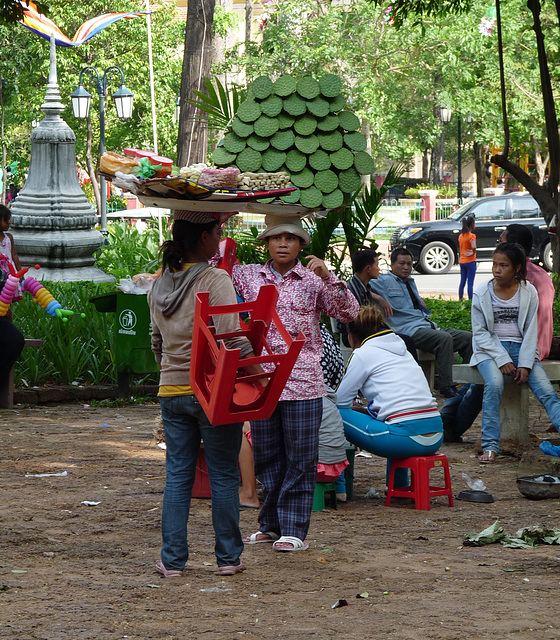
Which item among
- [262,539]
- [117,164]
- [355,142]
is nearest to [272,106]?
[355,142]

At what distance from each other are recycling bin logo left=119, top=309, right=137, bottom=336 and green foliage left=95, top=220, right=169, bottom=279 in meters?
2.82

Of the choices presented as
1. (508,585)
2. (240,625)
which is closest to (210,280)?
(240,625)

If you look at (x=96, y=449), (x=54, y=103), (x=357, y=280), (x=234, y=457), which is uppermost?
(x=54, y=103)

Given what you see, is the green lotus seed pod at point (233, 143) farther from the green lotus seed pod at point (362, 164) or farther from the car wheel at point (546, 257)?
the car wheel at point (546, 257)

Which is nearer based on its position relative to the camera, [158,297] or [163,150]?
[158,297]

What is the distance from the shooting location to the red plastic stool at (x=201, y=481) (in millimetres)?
6082

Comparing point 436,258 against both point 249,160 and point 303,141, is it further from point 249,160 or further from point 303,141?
point 249,160

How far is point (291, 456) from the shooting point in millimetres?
5020

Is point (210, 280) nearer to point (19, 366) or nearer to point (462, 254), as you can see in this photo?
point (19, 366)

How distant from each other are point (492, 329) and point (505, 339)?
0.13 meters

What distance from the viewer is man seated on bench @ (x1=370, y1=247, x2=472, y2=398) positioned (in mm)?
9359

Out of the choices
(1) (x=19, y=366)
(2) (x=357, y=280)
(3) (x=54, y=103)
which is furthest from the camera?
(3) (x=54, y=103)

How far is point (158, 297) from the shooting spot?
4496mm

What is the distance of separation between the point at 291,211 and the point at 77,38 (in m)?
19.0
